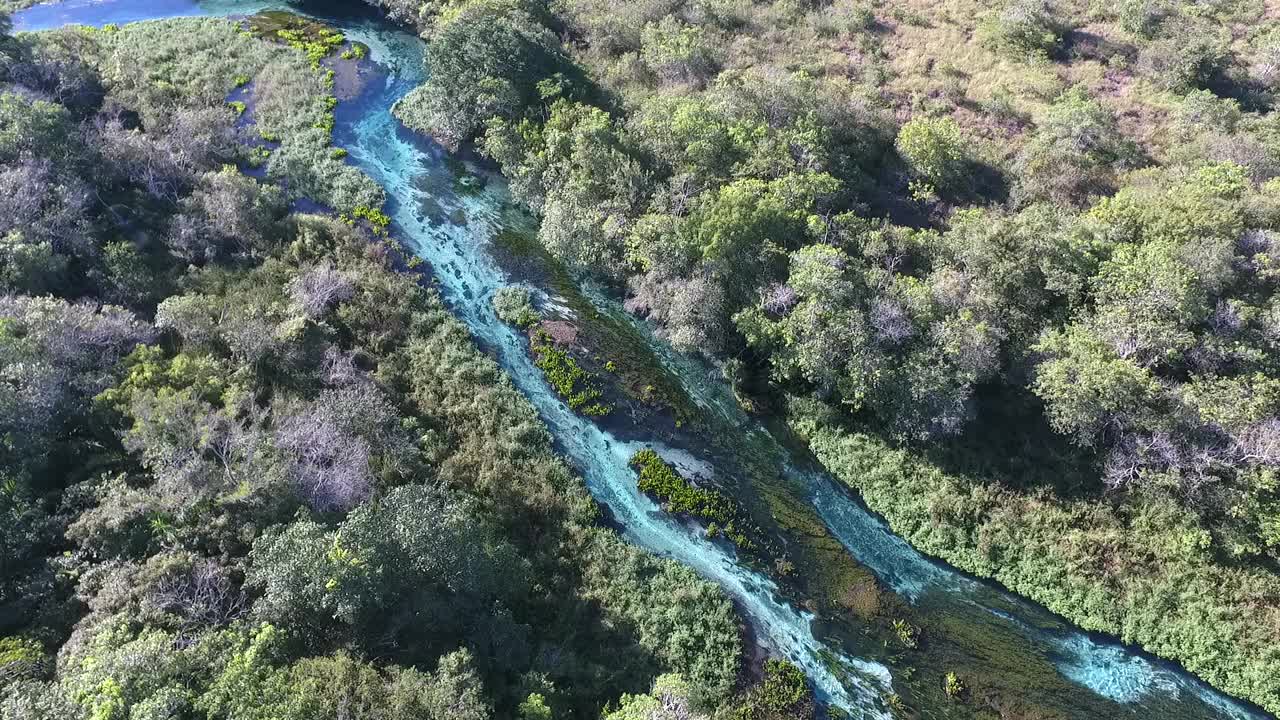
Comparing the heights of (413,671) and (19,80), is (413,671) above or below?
below

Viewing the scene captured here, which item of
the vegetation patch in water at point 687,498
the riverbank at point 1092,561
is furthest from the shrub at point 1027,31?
the vegetation patch in water at point 687,498

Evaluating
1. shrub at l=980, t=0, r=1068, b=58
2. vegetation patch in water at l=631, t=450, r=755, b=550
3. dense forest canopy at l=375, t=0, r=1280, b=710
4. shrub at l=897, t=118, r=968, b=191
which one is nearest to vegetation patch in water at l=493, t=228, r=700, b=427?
dense forest canopy at l=375, t=0, r=1280, b=710

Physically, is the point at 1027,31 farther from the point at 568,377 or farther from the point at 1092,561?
the point at 568,377

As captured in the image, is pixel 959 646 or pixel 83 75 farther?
pixel 83 75

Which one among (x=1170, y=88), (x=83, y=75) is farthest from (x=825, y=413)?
(x=83, y=75)

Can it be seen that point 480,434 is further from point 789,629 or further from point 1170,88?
point 1170,88

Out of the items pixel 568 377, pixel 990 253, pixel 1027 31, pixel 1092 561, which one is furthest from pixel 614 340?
pixel 1027 31
